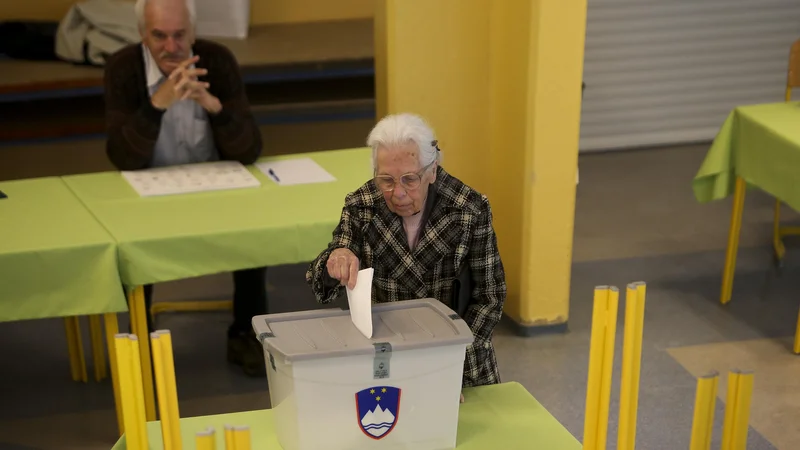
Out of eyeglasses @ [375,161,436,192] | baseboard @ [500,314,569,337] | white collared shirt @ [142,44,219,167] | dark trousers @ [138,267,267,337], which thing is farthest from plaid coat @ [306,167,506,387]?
baseboard @ [500,314,569,337]

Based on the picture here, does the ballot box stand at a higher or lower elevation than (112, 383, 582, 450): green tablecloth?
higher

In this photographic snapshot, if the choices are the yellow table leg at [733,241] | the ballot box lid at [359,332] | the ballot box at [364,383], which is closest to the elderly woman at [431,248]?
the ballot box lid at [359,332]

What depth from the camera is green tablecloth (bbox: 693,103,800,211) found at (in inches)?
166

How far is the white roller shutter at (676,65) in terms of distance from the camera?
23.0 ft

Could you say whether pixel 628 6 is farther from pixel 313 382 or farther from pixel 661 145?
pixel 313 382

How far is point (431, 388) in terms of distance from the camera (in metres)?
2.18

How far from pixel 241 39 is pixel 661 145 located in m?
3.06

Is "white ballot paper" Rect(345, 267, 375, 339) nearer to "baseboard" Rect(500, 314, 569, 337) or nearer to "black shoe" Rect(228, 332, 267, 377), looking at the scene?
"black shoe" Rect(228, 332, 267, 377)

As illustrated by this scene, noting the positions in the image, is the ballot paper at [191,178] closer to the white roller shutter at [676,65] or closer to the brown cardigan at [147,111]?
the brown cardigan at [147,111]

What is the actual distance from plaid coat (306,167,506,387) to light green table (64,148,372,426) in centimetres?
66

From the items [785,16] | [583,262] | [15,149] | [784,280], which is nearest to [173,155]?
[15,149]

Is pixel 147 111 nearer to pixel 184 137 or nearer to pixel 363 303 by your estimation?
pixel 184 137

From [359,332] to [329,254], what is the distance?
0.44 metres

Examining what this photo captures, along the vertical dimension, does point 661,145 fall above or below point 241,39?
below
